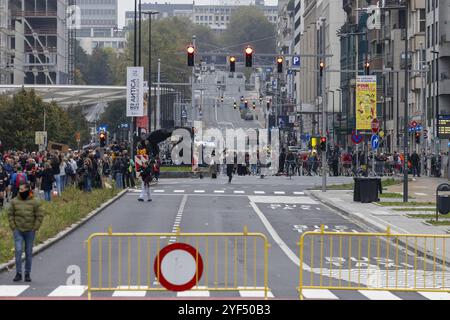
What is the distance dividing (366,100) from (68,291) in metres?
37.7

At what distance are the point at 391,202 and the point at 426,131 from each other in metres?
42.9

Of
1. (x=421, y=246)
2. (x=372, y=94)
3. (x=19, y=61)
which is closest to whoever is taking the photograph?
(x=421, y=246)

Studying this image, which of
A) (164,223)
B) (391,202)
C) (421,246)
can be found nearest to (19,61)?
(391,202)

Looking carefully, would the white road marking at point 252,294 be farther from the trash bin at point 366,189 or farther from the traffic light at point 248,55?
the traffic light at point 248,55

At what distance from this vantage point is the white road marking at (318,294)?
19.5m

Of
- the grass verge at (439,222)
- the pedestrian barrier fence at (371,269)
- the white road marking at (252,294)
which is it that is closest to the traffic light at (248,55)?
the grass verge at (439,222)

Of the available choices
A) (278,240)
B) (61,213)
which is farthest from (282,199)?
(278,240)

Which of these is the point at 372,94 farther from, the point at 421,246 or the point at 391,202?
the point at 421,246

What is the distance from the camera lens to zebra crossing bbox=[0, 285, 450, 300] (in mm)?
19312

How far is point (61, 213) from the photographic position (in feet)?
119

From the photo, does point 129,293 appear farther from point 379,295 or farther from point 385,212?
point 385,212

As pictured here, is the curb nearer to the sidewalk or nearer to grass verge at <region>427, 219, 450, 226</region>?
the sidewalk

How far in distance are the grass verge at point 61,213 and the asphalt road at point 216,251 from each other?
520mm

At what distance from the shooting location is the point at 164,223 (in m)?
36.0
